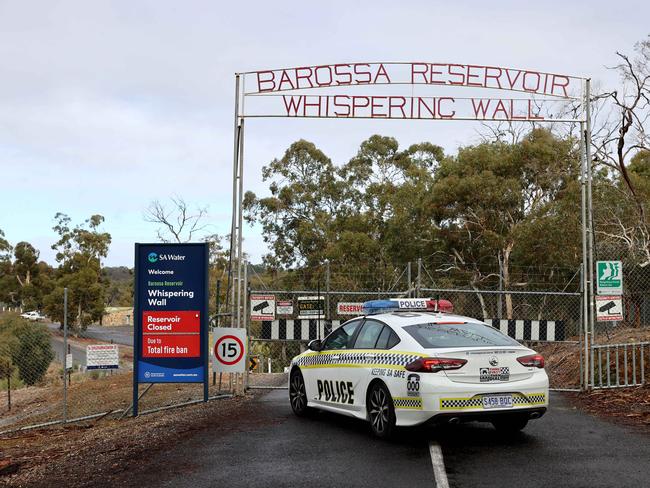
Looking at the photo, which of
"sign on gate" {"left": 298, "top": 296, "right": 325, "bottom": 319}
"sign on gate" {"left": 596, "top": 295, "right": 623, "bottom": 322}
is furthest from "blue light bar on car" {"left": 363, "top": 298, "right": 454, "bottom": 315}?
"sign on gate" {"left": 298, "top": 296, "right": 325, "bottom": 319}

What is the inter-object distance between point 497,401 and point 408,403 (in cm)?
93

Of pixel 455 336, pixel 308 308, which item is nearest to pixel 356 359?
pixel 455 336

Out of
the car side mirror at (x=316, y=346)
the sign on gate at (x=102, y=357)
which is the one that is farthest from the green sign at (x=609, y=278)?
the sign on gate at (x=102, y=357)

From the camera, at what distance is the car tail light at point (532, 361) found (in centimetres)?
859

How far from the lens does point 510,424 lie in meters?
9.27

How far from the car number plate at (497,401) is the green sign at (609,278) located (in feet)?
19.4

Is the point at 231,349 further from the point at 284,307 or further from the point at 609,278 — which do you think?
the point at 609,278

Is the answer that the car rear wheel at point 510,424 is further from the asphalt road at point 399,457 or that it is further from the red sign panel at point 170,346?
the red sign panel at point 170,346

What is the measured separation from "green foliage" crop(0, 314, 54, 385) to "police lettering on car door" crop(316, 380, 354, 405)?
2663 cm

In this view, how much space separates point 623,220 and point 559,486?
25241 millimetres

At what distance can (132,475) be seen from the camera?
7.44 metres

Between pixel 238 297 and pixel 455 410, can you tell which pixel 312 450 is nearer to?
pixel 455 410

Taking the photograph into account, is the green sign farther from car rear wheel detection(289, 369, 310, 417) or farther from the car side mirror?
car rear wheel detection(289, 369, 310, 417)

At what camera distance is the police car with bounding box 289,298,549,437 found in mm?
8203
